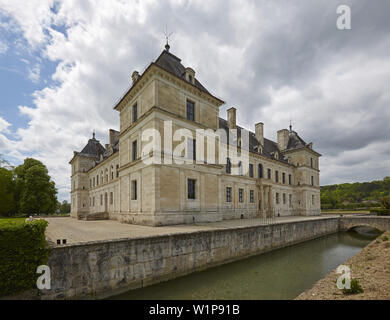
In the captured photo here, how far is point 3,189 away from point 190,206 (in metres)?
31.1

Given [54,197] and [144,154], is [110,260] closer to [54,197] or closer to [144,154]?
[144,154]

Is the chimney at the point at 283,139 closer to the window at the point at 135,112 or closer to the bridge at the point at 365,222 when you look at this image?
the bridge at the point at 365,222

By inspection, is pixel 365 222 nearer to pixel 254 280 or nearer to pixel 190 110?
pixel 254 280

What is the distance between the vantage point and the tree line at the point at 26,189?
3080 centimetres

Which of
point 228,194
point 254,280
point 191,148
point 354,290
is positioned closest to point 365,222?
point 228,194

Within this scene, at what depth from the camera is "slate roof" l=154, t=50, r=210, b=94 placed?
1721 centimetres

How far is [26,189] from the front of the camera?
32656mm

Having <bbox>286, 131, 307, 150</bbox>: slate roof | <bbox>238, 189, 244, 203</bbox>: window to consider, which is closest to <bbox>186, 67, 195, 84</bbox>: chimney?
<bbox>238, 189, 244, 203</bbox>: window

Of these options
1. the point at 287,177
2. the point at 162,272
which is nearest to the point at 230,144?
the point at 287,177

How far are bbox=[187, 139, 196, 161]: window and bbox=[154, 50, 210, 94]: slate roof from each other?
16.0ft

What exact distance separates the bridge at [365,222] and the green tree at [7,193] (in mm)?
47076

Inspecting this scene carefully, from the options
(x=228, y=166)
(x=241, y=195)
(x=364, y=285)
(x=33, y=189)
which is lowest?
(x=364, y=285)

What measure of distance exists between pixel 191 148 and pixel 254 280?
33.9ft

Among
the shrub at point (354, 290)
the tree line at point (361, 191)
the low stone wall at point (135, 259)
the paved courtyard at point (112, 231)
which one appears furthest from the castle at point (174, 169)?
the tree line at point (361, 191)
